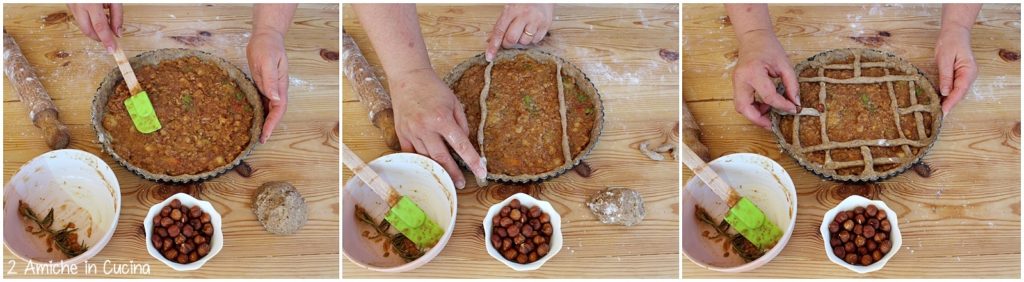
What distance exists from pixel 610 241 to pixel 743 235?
12.4 inches

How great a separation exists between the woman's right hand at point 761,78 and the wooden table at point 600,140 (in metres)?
0.21

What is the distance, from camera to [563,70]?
183 centimetres

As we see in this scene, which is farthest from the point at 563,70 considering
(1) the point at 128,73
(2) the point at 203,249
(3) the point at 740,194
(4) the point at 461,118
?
(1) the point at 128,73

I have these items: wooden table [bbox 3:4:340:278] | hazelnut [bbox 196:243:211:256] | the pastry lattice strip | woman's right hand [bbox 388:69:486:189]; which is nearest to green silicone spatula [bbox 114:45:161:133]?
wooden table [bbox 3:4:340:278]

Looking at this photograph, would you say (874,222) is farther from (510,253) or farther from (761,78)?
(510,253)

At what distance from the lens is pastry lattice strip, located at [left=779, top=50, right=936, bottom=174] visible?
5.50 feet

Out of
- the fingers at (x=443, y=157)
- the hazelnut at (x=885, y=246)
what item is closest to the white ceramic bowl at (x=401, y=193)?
the fingers at (x=443, y=157)

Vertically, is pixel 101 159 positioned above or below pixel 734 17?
below

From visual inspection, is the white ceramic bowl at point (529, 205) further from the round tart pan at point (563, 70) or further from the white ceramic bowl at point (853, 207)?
the white ceramic bowl at point (853, 207)

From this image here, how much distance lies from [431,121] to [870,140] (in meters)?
1.06

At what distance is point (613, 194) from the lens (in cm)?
174

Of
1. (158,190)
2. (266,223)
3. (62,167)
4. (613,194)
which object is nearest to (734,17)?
(613,194)

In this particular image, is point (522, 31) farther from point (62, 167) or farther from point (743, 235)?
point (62, 167)

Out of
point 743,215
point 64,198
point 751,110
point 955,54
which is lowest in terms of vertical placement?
point 64,198
